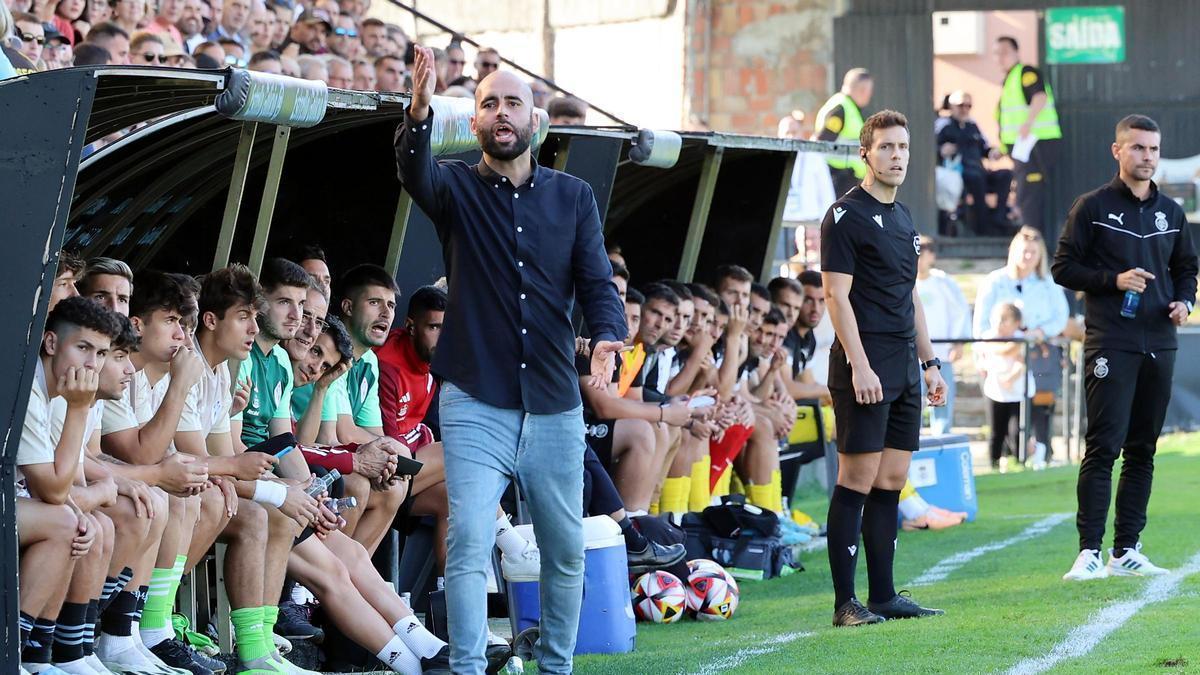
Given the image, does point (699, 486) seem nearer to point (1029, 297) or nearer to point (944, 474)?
point (944, 474)

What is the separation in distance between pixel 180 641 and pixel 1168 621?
372cm

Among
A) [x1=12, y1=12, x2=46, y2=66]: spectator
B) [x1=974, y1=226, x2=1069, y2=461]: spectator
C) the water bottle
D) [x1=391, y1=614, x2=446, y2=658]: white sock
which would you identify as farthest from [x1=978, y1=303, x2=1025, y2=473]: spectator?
[x1=391, y1=614, x2=446, y2=658]: white sock

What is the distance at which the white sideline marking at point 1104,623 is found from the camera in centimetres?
672

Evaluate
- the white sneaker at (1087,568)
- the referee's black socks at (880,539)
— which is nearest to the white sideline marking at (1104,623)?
the white sneaker at (1087,568)

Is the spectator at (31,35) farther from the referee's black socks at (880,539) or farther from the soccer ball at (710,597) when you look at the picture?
the referee's black socks at (880,539)

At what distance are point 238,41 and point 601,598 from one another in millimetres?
6975

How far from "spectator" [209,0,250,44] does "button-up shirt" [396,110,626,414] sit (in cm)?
762

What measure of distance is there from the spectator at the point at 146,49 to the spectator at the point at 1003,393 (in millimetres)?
8256

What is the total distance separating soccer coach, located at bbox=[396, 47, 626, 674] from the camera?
19.5 ft

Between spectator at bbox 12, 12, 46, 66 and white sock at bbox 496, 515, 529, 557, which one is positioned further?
spectator at bbox 12, 12, 46, 66

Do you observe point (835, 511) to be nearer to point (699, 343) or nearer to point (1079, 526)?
point (1079, 526)

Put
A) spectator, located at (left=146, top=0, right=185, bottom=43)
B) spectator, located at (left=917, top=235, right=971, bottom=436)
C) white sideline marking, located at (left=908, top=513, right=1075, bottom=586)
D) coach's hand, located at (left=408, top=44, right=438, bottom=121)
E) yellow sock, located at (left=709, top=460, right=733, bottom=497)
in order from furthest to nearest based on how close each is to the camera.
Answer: spectator, located at (left=917, top=235, right=971, bottom=436), spectator, located at (left=146, top=0, right=185, bottom=43), yellow sock, located at (left=709, top=460, right=733, bottom=497), white sideline marking, located at (left=908, top=513, right=1075, bottom=586), coach's hand, located at (left=408, top=44, right=438, bottom=121)

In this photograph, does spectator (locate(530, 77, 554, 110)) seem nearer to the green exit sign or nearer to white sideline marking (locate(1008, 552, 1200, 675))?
white sideline marking (locate(1008, 552, 1200, 675))

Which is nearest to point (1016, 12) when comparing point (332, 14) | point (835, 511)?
point (332, 14)
